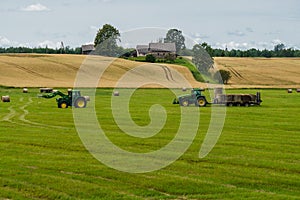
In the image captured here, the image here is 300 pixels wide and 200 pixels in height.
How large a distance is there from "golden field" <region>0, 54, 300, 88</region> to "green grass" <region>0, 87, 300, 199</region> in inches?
2346

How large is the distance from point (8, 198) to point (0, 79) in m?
79.0

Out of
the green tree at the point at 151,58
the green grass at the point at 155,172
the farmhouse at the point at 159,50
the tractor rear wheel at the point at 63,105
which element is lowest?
the tractor rear wheel at the point at 63,105

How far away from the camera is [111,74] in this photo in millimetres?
107438

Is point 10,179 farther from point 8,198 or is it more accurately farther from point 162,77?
point 162,77

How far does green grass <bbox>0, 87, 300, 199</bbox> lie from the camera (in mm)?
16266

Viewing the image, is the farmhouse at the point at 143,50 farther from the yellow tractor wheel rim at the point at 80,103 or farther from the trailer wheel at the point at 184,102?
the yellow tractor wheel rim at the point at 80,103

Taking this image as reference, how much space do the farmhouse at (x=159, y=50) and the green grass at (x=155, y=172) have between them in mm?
93006

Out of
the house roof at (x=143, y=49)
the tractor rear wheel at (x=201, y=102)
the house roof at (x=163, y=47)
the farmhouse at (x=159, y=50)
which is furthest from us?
the house roof at (x=143, y=49)

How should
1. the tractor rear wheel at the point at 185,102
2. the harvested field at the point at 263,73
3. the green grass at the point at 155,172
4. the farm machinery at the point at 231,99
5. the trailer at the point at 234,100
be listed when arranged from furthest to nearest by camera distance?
1. the harvested field at the point at 263,73
2. the trailer at the point at 234,100
3. the farm machinery at the point at 231,99
4. the tractor rear wheel at the point at 185,102
5. the green grass at the point at 155,172

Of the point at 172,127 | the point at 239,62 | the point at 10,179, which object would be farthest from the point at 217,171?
the point at 239,62

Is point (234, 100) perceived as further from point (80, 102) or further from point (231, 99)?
point (80, 102)

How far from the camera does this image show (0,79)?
9194 centimetres

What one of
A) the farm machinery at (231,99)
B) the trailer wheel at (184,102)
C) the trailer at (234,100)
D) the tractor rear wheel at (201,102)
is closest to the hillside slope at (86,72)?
the farm machinery at (231,99)

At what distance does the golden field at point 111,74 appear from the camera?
95.1 m
